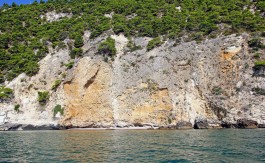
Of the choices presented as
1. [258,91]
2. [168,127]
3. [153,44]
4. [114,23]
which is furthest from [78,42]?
[258,91]

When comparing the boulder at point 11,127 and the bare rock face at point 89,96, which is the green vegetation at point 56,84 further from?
the boulder at point 11,127

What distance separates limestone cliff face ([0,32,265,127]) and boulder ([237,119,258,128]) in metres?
0.66

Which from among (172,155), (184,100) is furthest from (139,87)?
(172,155)

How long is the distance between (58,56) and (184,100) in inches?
1017

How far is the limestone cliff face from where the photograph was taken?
1651 inches

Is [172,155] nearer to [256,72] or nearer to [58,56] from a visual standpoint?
[256,72]

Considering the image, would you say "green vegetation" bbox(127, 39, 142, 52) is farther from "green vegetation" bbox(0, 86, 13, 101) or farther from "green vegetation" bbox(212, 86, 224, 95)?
"green vegetation" bbox(0, 86, 13, 101)

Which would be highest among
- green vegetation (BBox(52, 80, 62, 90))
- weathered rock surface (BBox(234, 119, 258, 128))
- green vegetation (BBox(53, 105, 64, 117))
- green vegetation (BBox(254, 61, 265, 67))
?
green vegetation (BBox(254, 61, 265, 67))

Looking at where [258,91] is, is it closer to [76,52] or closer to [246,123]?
[246,123]

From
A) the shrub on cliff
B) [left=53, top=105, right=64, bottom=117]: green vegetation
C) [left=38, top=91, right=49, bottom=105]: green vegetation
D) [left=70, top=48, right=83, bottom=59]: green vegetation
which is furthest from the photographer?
the shrub on cliff

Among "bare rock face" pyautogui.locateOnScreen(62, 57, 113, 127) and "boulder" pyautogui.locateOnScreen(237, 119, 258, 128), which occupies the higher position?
"bare rock face" pyautogui.locateOnScreen(62, 57, 113, 127)

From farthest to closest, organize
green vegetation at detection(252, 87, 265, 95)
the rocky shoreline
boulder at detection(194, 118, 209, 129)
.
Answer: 1. boulder at detection(194, 118, 209, 129)
2. green vegetation at detection(252, 87, 265, 95)
3. the rocky shoreline

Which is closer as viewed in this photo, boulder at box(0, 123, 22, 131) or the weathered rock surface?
the weathered rock surface

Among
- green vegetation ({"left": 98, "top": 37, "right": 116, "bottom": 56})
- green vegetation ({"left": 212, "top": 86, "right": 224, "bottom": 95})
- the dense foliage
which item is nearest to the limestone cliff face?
green vegetation ({"left": 212, "top": 86, "right": 224, "bottom": 95})
